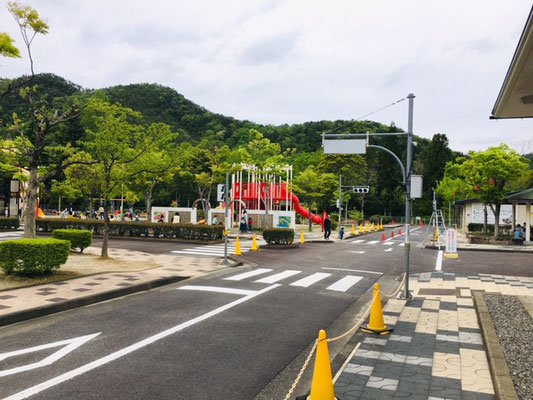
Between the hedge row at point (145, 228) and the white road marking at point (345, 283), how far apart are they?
1270cm

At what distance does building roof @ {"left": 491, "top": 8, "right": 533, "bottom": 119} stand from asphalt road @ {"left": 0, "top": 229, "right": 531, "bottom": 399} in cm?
515

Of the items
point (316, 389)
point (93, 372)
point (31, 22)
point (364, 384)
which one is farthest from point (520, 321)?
point (31, 22)

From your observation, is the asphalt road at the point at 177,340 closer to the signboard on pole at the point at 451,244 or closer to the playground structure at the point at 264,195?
the signboard on pole at the point at 451,244

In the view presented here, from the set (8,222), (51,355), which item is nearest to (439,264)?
(51,355)

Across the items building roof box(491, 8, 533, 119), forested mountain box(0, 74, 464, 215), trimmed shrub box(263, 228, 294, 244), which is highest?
forested mountain box(0, 74, 464, 215)

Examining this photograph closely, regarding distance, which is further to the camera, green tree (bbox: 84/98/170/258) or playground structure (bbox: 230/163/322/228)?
playground structure (bbox: 230/163/322/228)

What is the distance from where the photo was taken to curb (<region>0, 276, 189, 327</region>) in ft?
25.5

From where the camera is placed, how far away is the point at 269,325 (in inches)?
312

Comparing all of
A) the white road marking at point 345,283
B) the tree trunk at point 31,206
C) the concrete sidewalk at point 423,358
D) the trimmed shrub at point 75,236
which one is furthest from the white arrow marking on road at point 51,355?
the trimmed shrub at point 75,236

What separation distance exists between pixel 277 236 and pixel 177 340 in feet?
57.1

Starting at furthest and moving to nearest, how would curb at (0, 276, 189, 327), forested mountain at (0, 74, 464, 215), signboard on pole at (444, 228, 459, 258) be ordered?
forested mountain at (0, 74, 464, 215)
signboard on pole at (444, 228, 459, 258)
curb at (0, 276, 189, 327)

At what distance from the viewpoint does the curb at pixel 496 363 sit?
4.64 metres

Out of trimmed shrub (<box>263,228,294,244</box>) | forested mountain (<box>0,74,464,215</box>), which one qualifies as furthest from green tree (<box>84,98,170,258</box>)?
forested mountain (<box>0,74,464,215</box>)

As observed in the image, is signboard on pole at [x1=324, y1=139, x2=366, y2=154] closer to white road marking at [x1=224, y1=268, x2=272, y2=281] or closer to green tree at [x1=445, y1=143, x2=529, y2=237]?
white road marking at [x1=224, y1=268, x2=272, y2=281]
